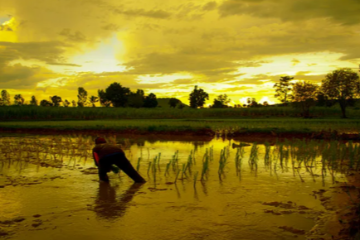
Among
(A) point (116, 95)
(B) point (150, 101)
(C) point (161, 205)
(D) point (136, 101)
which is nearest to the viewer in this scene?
(C) point (161, 205)

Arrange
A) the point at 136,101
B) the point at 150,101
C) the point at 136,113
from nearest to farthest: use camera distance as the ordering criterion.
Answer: the point at 136,113, the point at 136,101, the point at 150,101

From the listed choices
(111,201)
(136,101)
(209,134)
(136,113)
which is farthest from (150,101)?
(111,201)

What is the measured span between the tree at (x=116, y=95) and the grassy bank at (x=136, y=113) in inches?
1466

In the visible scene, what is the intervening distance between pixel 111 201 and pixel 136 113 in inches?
1512

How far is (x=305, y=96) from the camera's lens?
42.2 meters

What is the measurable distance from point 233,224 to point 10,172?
615cm

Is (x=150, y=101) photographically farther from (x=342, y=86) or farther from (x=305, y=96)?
(x=342, y=86)

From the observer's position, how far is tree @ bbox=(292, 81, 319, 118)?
4106 centimetres

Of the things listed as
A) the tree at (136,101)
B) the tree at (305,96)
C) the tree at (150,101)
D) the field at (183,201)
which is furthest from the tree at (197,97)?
the field at (183,201)

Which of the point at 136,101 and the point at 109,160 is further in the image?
the point at 136,101

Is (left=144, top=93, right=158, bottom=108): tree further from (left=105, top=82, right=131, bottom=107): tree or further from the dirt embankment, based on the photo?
the dirt embankment

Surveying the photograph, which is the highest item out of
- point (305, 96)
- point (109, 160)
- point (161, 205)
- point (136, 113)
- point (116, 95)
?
point (116, 95)

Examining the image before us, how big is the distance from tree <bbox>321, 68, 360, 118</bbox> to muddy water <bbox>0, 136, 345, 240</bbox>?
39.2m

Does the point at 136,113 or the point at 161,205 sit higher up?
the point at 136,113
